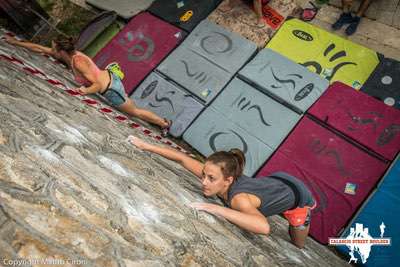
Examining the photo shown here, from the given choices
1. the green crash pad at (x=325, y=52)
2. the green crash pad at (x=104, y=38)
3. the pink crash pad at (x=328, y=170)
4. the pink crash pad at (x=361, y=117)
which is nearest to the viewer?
the pink crash pad at (x=328, y=170)

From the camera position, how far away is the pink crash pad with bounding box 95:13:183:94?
23.7 ft

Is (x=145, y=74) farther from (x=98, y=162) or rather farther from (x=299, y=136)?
(x=98, y=162)

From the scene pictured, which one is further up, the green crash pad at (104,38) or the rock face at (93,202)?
the green crash pad at (104,38)

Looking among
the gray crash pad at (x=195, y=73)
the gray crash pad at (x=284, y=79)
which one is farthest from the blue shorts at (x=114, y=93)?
the gray crash pad at (x=284, y=79)

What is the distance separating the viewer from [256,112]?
6.24 metres

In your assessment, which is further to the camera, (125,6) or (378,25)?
(125,6)

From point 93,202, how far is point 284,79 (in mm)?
4806

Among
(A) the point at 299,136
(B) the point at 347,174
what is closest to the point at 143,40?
(A) the point at 299,136

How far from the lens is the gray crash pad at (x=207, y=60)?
264 inches

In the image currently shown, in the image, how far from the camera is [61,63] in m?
6.71

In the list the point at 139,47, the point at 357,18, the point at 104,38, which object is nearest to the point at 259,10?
the point at 357,18

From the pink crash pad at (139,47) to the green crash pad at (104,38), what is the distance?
0.85 feet

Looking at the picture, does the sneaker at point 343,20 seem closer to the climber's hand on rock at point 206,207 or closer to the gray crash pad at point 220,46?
the gray crash pad at point 220,46

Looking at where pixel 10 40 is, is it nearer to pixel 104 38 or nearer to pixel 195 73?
pixel 104 38
